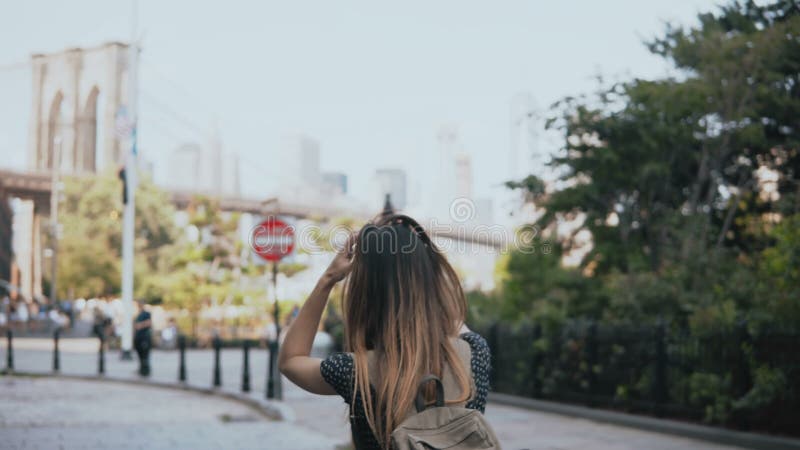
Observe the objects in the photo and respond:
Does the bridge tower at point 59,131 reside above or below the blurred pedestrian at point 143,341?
above

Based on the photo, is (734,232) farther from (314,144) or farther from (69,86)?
(69,86)

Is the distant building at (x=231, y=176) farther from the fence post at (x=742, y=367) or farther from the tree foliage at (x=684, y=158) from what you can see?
the fence post at (x=742, y=367)

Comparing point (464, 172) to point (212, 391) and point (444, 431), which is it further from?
point (444, 431)

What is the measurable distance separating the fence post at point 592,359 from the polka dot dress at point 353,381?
9.16 m

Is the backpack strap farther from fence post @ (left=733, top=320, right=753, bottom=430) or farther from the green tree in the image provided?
the green tree

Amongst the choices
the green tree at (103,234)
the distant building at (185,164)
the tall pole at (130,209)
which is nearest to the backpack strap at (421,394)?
the tall pole at (130,209)

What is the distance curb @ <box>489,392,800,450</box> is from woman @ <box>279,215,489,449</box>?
247 inches

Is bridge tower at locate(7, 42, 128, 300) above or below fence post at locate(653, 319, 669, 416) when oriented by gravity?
above

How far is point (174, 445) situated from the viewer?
827cm

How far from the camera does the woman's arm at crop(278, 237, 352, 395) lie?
8.08 ft

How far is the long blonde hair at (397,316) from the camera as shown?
2.31m

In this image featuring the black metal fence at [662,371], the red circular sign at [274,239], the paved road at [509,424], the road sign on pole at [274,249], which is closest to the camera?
the black metal fence at [662,371]

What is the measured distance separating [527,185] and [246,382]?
592cm

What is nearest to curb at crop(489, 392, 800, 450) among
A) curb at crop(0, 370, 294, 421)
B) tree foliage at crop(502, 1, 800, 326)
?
tree foliage at crop(502, 1, 800, 326)
